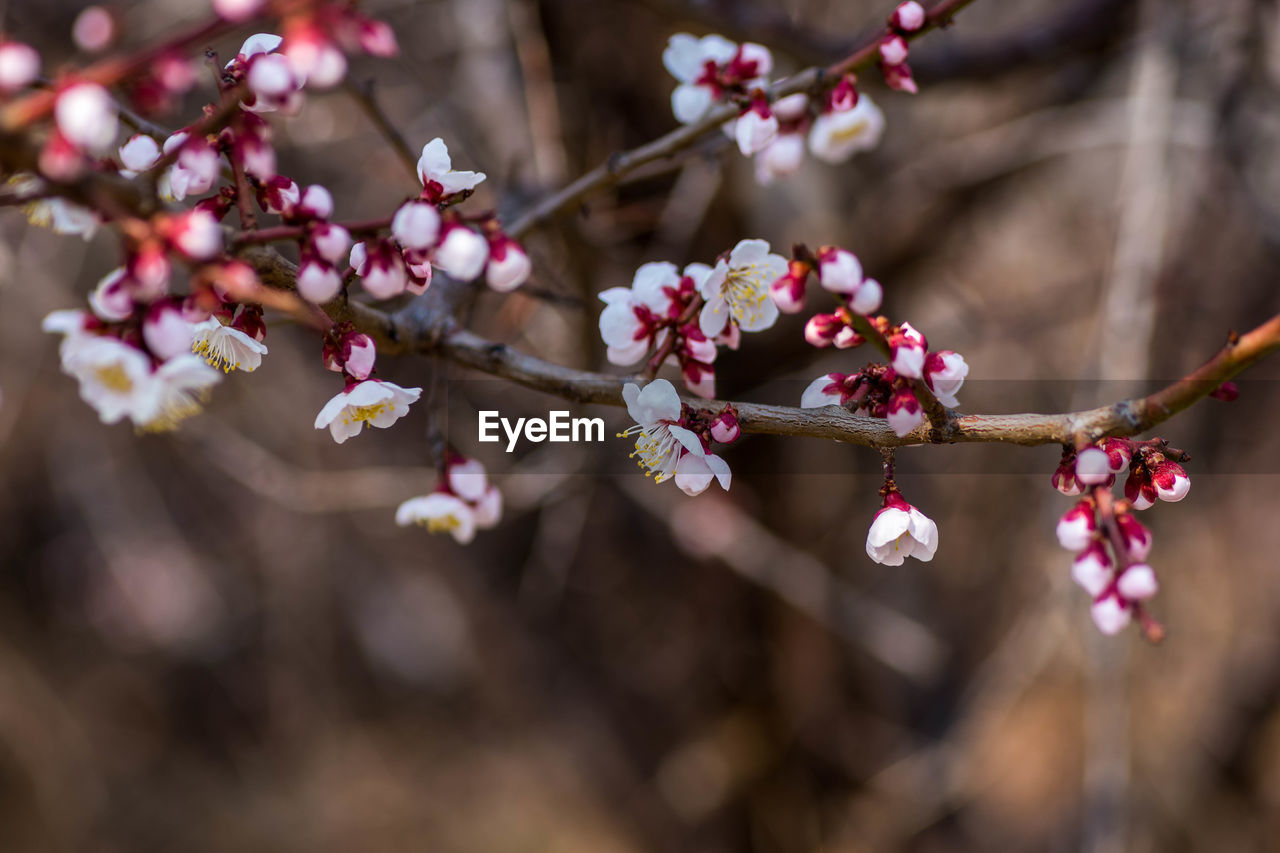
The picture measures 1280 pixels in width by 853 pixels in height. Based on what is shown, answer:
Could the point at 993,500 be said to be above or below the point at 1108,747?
above

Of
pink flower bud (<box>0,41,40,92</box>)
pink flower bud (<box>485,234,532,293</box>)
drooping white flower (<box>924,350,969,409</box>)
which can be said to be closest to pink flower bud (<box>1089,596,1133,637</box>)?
drooping white flower (<box>924,350,969,409</box>)

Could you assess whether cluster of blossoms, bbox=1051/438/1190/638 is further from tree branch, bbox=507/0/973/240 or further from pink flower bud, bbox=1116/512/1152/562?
tree branch, bbox=507/0/973/240

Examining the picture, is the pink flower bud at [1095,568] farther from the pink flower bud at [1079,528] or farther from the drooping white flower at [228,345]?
the drooping white flower at [228,345]

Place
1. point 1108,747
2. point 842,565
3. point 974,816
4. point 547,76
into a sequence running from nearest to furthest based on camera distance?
1. point 1108,747
2. point 547,76
3. point 842,565
4. point 974,816

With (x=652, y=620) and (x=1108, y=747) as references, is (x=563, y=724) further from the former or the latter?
(x=1108, y=747)

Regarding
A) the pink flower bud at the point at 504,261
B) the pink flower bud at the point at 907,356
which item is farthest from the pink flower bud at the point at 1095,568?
the pink flower bud at the point at 504,261

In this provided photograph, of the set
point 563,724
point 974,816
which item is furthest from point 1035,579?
point 563,724

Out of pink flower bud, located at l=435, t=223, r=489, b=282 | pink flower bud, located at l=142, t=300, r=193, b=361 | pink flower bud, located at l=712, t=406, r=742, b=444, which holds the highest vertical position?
pink flower bud, located at l=435, t=223, r=489, b=282
